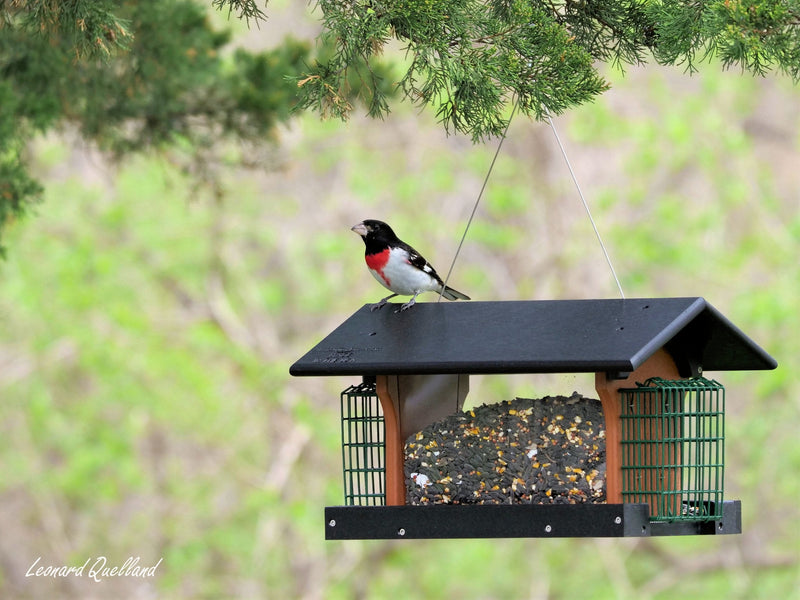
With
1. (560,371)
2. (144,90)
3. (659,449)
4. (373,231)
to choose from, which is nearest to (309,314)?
(144,90)

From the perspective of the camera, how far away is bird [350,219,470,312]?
11.4 ft

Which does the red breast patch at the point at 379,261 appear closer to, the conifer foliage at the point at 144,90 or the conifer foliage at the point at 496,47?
the conifer foliage at the point at 496,47

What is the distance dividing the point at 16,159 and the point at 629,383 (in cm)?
297

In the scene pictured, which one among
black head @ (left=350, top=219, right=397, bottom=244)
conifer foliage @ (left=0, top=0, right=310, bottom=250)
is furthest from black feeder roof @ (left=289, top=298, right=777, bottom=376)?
conifer foliage @ (left=0, top=0, right=310, bottom=250)

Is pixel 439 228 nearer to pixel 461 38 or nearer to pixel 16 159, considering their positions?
pixel 16 159

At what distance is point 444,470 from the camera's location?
3.23 m

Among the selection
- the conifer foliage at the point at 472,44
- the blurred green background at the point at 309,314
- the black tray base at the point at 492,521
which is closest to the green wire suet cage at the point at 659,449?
the black tray base at the point at 492,521

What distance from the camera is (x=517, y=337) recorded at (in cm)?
300

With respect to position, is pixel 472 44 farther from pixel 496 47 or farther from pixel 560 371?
pixel 560 371

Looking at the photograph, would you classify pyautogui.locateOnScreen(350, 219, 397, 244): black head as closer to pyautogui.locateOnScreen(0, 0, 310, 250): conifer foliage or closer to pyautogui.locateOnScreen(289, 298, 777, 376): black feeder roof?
pyautogui.locateOnScreen(289, 298, 777, 376): black feeder roof

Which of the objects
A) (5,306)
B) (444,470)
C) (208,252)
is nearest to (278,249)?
(208,252)

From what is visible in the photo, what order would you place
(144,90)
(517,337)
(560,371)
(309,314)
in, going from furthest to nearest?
(309,314)
(144,90)
(517,337)
(560,371)

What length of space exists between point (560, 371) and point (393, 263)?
789 millimetres

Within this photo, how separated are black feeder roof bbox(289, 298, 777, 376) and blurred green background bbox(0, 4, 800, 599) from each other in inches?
253
